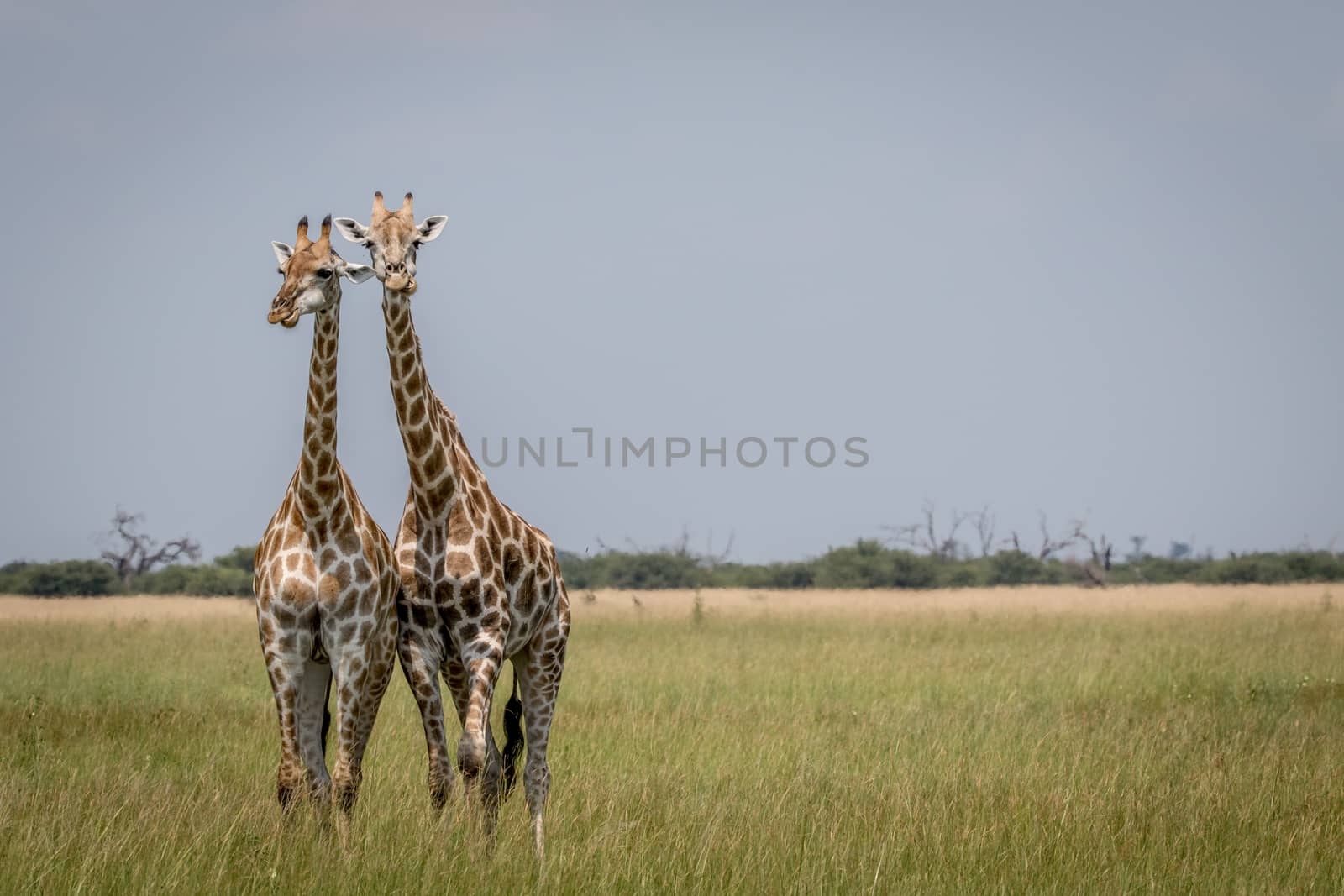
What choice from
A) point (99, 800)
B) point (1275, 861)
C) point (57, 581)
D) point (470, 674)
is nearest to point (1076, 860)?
point (1275, 861)

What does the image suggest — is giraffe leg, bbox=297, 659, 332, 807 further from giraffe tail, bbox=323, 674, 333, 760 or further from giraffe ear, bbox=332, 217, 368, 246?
giraffe ear, bbox=332, 217, 368, 246

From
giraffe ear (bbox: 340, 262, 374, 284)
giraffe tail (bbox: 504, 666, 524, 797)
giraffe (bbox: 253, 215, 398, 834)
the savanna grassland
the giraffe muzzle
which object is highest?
giraffe ear (bbox: 340, 262, 374, 284)

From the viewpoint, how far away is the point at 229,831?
23.0ft

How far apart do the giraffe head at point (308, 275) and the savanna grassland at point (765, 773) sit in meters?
2.59

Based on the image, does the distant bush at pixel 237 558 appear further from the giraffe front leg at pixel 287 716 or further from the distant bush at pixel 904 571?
the giraffe front leg at pixel 287 716

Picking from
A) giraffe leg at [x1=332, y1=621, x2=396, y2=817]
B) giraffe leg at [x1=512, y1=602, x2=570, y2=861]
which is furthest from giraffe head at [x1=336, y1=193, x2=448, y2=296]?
giraffe leg at [x1=512, y1=602, x2=570, y2=861]

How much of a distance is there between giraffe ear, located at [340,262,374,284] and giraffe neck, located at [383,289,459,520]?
1.27ft

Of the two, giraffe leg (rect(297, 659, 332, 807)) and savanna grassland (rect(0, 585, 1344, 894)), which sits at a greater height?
giraffe leg (rect(297, 659, 332, 807))

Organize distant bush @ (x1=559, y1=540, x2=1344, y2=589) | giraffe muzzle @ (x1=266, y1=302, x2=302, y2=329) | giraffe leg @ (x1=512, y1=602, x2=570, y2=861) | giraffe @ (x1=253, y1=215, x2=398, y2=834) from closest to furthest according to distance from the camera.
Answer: giraffe muzzle @ (x1=266, y1=302, x2=302, y2=329)
giraffe @ (x1=253, y1=215, x2=398, y2=834)
giraffe leg @ (x1=512, y1=602, x2=570, y2=861)
distant bush @ (x1=559, y1=540, x2=1344, y2=589)

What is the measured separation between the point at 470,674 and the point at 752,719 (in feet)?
20.5

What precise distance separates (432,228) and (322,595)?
2.03 metres

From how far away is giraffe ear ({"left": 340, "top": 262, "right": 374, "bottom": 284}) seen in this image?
278 inches

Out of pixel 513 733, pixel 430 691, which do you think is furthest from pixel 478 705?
pixel 513 733

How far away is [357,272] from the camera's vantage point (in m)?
7.11
